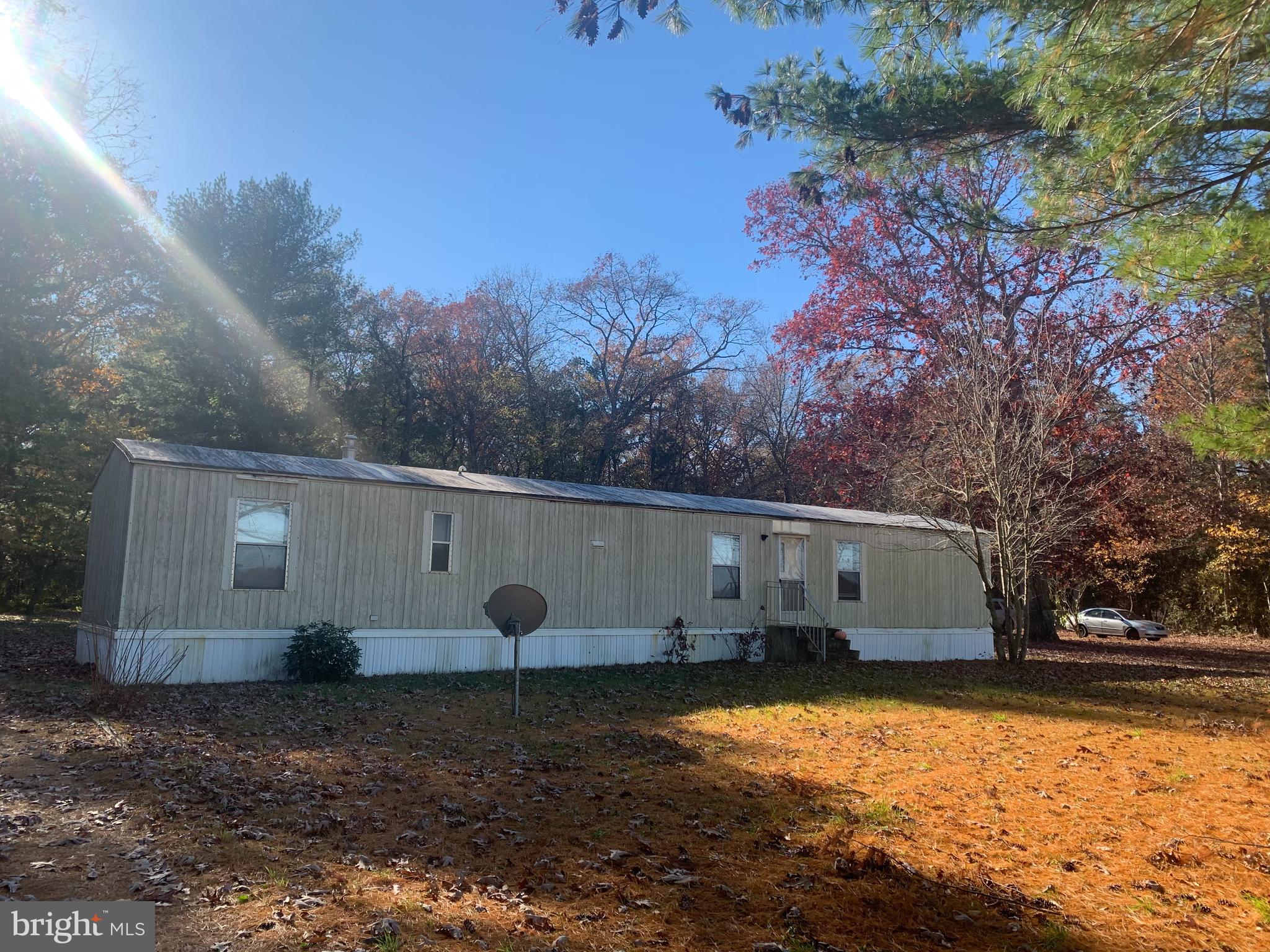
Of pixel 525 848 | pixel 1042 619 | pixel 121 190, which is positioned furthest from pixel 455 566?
pixel 1042 619

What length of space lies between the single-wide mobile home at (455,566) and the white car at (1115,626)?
1221 centimetres

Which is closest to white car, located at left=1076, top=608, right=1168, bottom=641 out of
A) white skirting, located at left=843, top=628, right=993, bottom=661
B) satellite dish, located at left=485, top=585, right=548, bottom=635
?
white skirting, located at left=843, top=628, right=993, bottom=661

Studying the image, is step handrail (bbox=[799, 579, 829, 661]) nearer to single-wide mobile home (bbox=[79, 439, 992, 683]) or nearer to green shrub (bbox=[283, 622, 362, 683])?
single-wide mobile home (bbox=[79, 439, 992, 683])

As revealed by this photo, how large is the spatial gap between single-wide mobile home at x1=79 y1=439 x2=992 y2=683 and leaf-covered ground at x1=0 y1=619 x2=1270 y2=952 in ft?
5.45

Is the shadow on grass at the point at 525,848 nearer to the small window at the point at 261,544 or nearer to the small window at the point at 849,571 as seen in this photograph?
the small window at the point at 261,544

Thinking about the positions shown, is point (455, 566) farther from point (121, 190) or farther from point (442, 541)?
point (121, 190)

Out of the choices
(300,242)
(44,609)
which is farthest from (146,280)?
(44,609)

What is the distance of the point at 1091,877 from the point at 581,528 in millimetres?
12035

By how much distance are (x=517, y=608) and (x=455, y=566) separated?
503 cm

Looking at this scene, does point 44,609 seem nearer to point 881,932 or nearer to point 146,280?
point 146,280

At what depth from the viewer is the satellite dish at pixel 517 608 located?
33.6ft

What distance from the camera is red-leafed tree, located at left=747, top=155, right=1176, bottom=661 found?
17.1 metres

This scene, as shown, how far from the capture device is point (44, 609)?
28578 mm

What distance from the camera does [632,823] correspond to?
6.10 metres
